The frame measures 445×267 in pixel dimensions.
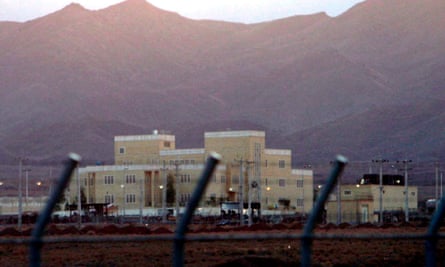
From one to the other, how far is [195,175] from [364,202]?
1962 cm

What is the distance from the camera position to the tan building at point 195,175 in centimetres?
11612

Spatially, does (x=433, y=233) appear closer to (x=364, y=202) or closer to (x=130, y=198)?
(x=364, y=202)

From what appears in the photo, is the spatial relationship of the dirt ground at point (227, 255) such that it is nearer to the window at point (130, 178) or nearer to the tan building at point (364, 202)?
the tan building at point (364, 202)

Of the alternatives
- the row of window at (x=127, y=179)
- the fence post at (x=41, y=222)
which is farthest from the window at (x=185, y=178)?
the fence post at (x=41, y=222)

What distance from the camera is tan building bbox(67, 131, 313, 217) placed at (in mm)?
116125

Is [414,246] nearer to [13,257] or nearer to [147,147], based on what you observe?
[13,257]

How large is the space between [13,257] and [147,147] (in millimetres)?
90922

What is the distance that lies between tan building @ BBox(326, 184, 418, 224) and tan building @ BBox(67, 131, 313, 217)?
8573 mm

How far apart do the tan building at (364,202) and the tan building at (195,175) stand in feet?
28.1

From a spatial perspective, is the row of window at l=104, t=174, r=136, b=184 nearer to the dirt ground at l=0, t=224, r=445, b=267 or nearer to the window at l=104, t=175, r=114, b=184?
the window at l=104, t=175, r=114, b=184

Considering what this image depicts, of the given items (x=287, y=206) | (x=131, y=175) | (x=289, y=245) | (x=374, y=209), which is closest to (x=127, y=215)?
(x=131, y=175)

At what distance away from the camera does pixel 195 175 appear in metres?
113

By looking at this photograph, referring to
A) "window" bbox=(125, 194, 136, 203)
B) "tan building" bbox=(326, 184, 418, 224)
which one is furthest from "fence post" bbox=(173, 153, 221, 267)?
"window" bbox=(125, 194, 136, 203)

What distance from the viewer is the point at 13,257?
103 ft
